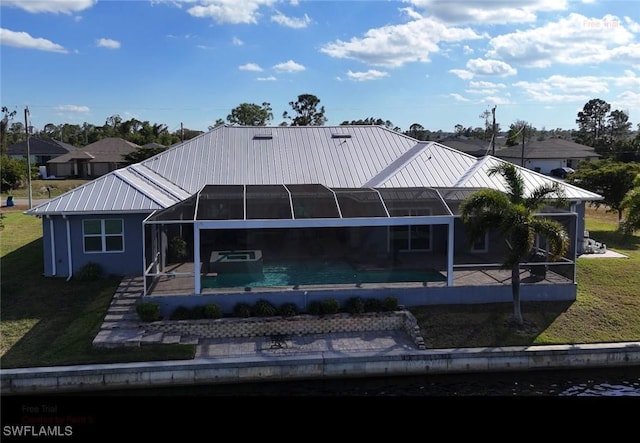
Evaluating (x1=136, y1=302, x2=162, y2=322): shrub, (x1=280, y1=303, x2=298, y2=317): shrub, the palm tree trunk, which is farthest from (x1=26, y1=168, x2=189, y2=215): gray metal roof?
the palm tree trunk

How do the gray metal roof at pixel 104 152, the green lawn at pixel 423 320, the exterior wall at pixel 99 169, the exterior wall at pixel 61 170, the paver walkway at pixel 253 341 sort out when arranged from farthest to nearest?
the exterior wall at pixel 61 170 → the exterior wall at pixel 99 169 → the gray metal roof at pixel 104 152 → the paver walkway at pixel 253 341 → the green lawn at pixel 423 320

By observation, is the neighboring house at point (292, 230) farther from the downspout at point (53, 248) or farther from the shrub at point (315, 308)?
the shrub at point (315, 308)

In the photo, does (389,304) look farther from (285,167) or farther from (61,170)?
(61,170)

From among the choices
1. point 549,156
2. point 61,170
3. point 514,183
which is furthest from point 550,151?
point 61,170

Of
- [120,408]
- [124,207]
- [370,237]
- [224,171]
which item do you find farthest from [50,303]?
[120,408]

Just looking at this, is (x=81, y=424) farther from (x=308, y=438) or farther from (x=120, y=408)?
(x=308, y=438)

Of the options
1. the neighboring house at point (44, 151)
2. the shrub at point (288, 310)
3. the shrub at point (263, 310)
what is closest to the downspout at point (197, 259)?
the shrub at point (263, 310)

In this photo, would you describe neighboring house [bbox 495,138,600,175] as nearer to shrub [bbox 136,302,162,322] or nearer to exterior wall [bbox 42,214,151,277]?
exterior wall [bbox 42,214,151,277]
